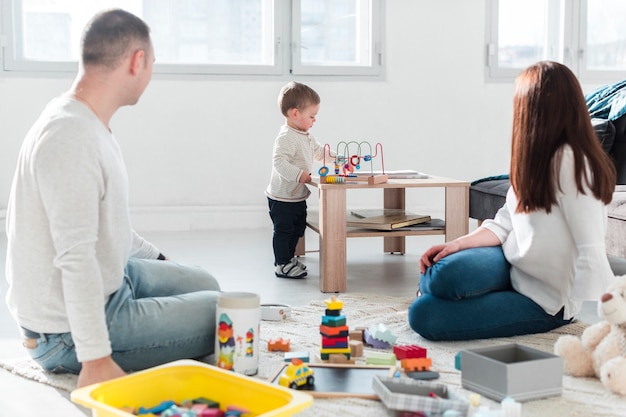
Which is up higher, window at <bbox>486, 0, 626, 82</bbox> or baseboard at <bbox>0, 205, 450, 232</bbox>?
window at <bbox>486, 0, 626, 82</bbox>

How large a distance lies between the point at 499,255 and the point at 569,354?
0.39m

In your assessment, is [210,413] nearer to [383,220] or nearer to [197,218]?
[383,220]

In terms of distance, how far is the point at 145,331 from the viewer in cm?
180

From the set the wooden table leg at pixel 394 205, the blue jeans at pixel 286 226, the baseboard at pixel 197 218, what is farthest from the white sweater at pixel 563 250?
the baseboard at pixel 197 218

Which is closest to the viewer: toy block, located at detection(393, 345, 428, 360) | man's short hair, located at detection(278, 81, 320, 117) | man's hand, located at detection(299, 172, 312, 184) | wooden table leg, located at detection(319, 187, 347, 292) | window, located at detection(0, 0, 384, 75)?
toy block, located at detection(393, 345, 428, 360)

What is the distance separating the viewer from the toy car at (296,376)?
1699 millimetres

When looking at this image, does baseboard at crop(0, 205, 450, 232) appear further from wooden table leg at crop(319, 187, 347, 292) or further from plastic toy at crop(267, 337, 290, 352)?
plastic toy at crop(267, 337, 290, 352)

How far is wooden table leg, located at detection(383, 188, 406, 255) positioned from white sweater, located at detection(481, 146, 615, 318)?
1.31m

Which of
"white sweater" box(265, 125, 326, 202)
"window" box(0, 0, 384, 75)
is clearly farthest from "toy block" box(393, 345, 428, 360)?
"window" box(0, 0, 384, 75)

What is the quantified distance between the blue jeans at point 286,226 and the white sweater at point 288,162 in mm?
30

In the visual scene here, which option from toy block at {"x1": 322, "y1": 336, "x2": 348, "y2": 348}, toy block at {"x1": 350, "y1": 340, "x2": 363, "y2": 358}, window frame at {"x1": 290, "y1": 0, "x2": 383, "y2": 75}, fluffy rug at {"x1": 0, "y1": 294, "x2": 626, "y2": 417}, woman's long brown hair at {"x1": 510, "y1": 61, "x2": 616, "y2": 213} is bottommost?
fluffy rug at {"x1": 0, "y1": 294, "x2": 626, "y2": 417}

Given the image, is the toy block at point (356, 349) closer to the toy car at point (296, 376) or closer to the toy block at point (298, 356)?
the toy block at point (298, 356)

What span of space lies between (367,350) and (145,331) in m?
0.57

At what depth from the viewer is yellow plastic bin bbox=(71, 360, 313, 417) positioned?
1.38 meters
